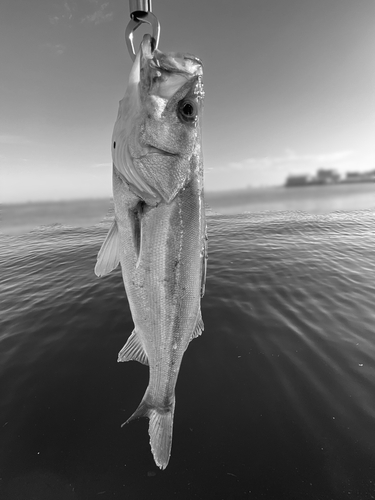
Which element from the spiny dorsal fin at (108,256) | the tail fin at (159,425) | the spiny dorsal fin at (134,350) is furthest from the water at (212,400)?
the spiny dorsal fin at (108,256)

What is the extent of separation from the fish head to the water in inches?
197

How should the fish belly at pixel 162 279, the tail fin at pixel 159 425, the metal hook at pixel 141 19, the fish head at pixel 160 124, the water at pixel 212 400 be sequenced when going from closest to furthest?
the metal hook at pixel 141 19 → the fish head at pixel 160 124 → the fish belly at pixel 162 279 → the tail fin at pixel 159 425 → the water at pixel 212 400

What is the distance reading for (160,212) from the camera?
2.26 metres

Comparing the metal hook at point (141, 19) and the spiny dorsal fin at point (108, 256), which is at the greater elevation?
the metal hook at point (141, 19)

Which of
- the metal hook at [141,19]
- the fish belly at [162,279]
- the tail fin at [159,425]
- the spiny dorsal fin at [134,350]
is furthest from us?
the spiny dorsal fin at [134,350]

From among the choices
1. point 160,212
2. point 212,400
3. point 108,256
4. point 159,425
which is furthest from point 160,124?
point 212,400

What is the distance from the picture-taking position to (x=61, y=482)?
145 inches

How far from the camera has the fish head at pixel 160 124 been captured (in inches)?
84.4

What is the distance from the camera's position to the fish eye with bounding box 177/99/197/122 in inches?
85.7

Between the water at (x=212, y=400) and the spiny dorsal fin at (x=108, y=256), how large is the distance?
4.08m

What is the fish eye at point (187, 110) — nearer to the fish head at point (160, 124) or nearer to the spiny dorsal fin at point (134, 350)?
the fish head at point (160, 124)

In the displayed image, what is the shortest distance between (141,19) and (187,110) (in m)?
0.89

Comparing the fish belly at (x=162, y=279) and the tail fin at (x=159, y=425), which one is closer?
the fish belly at (x=162, y=279)

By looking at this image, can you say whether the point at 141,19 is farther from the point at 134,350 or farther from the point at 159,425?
the point at 159,425
